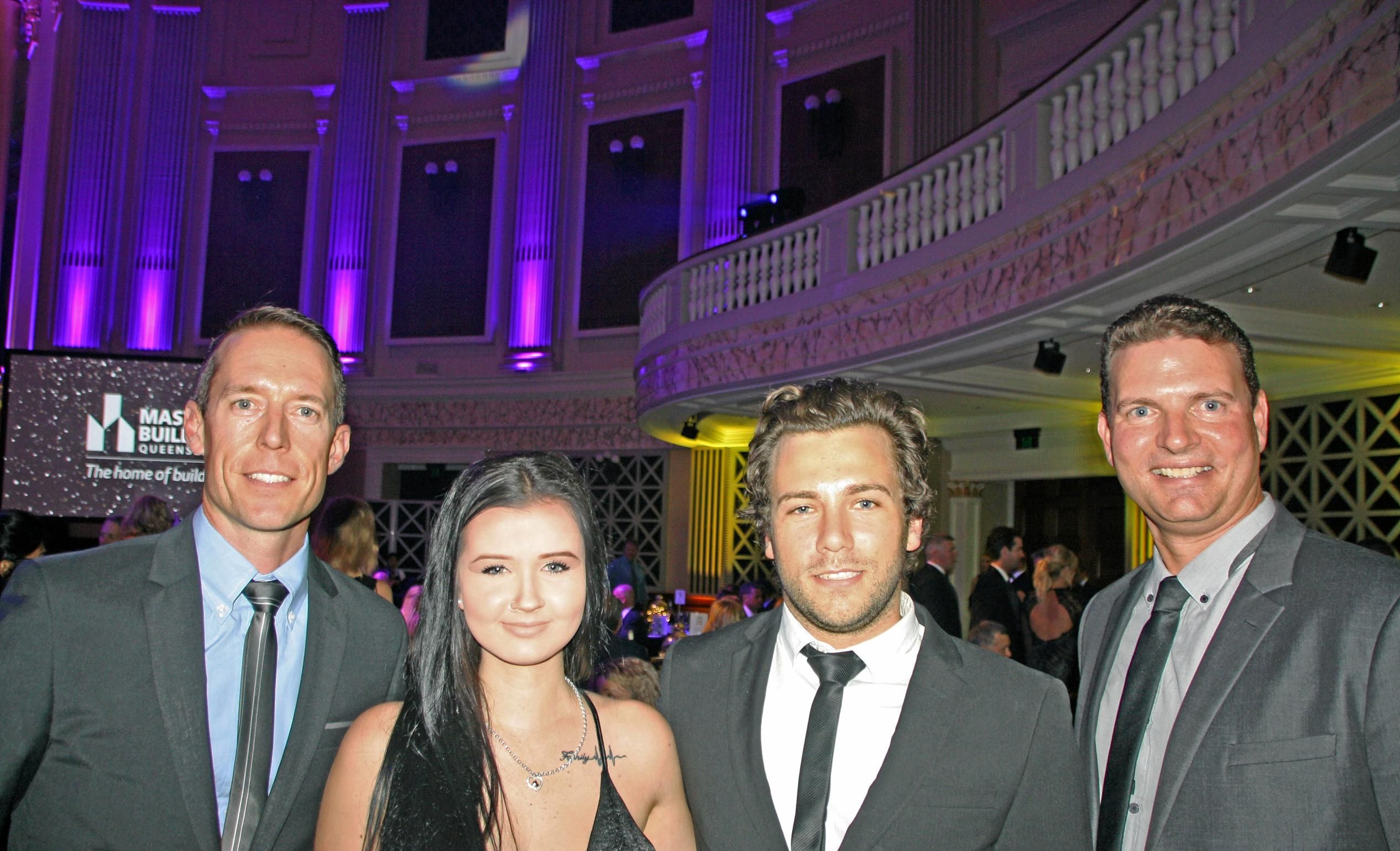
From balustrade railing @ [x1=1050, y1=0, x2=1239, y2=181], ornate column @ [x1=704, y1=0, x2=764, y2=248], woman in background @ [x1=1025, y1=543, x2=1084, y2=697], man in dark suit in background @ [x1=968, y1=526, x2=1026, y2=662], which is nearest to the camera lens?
balustrade railing @ [x1=1050, y1=0, x2=1239, y2=181]

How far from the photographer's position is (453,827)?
1.53 meters

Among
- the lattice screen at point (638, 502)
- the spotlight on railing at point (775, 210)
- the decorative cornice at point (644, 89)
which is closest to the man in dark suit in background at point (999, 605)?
the spotlight on railing at point (775, 210)

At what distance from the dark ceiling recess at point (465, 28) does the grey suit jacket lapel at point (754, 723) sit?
1380 centimetres

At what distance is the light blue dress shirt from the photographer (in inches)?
64.6

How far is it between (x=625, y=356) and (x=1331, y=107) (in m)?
10.00

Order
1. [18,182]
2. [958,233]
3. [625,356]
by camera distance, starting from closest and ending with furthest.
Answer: [958,233] → [625,356] → [18,182]

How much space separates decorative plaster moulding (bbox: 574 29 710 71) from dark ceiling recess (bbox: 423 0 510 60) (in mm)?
1408

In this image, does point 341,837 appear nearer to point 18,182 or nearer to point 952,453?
point 952,453

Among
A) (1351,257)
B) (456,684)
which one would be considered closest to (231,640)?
(456,684)

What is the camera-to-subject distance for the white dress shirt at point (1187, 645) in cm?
174

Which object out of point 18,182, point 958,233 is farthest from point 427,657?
point 18,182

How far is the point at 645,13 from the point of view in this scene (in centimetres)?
1336

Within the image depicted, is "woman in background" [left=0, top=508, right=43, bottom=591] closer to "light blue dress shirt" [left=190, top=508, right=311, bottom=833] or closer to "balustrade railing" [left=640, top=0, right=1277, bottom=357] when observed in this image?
"light blue dress shirt" [left=190, top=508, right=311, bottom=833]

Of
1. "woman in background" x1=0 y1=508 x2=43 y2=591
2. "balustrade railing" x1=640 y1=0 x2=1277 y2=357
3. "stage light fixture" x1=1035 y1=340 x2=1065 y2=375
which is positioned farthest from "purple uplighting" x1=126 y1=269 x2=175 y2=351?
"stage light fixture" x1=1035 y1=340 x2=1065 y2=375
